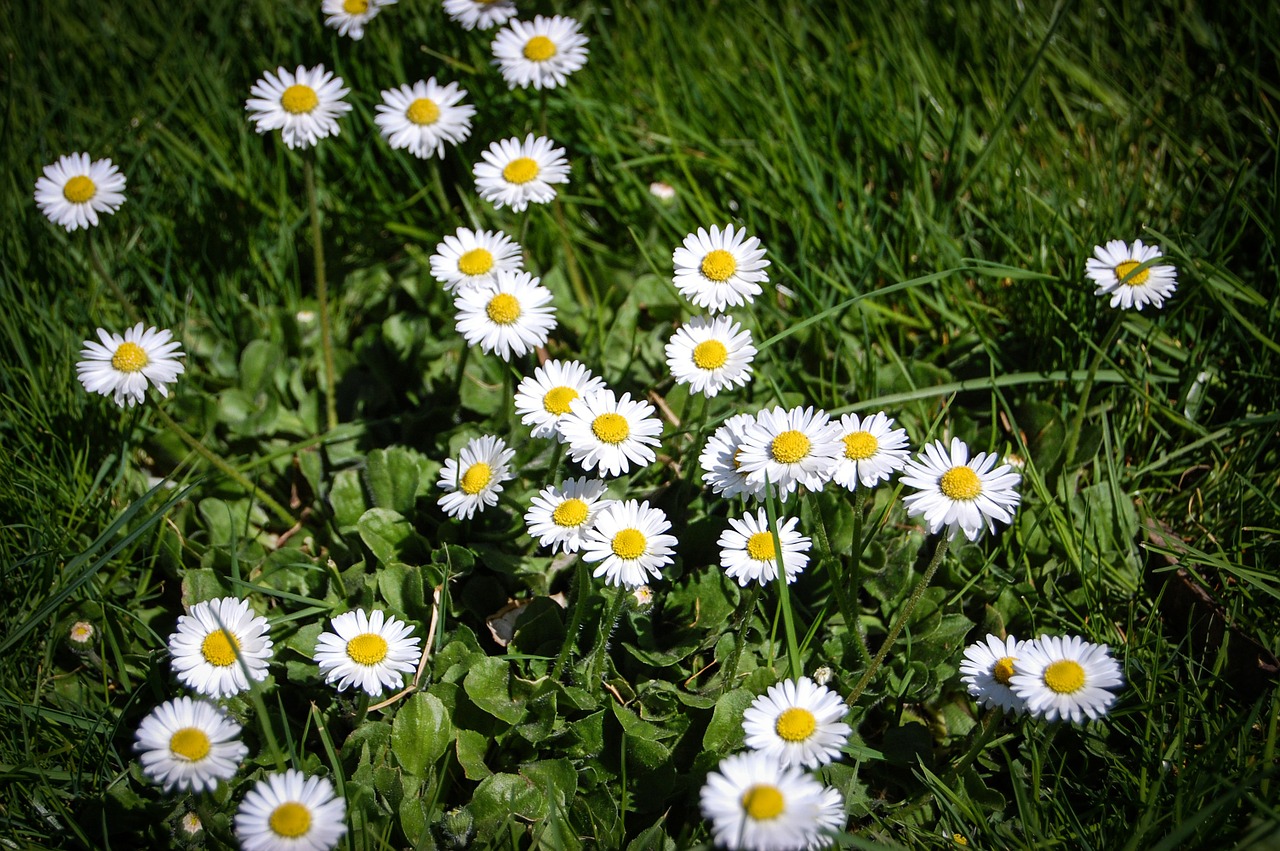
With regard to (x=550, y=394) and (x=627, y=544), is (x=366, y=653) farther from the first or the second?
(x=550, y=394)

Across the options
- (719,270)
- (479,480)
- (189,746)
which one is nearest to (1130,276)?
(719,270)

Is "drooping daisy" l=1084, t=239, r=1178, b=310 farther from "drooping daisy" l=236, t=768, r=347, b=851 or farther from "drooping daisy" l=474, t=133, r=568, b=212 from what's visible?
"drooping daisy" l=236, t=768, r=347, b=851

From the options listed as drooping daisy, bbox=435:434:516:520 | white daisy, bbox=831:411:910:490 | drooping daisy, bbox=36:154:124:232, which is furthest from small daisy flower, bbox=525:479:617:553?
drooping daisy, bbox=36:154:124:232

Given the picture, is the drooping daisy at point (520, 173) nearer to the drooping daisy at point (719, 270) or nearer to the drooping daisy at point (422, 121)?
the drooping daisy at point (422, 121)

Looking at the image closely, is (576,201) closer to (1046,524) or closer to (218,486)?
(218,486)

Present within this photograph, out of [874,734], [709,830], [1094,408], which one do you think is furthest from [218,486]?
[1094,408]
